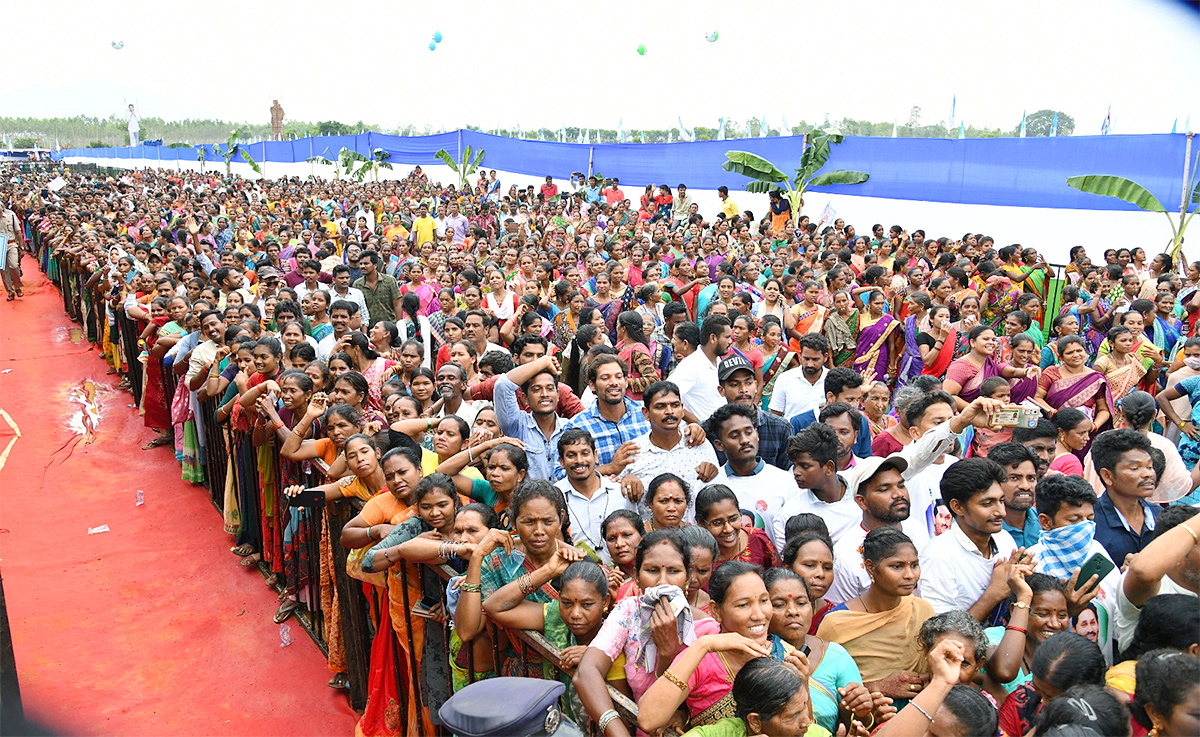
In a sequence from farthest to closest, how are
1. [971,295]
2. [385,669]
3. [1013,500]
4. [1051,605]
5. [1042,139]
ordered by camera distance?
[1042,139]
[971,295]
[385,669]
[1013,500]
[1051,605]

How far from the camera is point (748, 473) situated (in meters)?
4.25

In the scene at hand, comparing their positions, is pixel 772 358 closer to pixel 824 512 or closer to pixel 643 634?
pixel 824 512

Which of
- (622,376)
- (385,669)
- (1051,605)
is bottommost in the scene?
(385,669)

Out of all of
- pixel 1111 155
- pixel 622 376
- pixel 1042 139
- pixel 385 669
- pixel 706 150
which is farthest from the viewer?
pixel 706 150

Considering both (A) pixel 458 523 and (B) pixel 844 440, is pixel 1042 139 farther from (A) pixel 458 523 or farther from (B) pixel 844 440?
(A) pixel 458 523

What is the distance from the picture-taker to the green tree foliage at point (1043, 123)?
15117 mm

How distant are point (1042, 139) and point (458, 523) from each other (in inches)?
550

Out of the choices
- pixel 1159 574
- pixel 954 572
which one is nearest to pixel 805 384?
pixel 954 572

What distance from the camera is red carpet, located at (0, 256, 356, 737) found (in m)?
4.41

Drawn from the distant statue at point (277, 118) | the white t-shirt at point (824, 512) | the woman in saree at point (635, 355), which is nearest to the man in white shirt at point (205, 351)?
the woman in saree at point (635, 355)

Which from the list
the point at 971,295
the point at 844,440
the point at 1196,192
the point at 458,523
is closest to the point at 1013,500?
the point at 844,440

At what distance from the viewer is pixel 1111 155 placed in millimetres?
12961

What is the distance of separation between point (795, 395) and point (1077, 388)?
2063 millimetres

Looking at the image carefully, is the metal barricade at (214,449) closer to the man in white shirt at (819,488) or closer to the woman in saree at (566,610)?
the woman in saree at (566,610)
